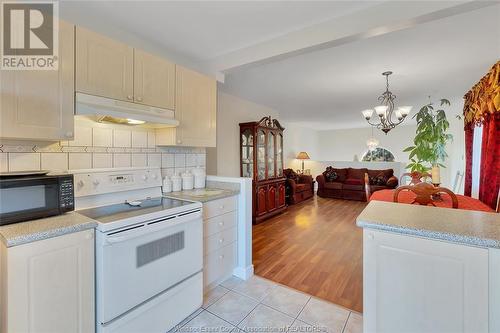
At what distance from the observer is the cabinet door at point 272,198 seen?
472cm

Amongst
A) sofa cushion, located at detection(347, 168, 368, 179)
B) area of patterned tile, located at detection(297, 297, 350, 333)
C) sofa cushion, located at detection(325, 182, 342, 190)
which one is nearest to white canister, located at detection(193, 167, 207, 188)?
area of patterned tile, located at detection(297, 297, 350, 333)

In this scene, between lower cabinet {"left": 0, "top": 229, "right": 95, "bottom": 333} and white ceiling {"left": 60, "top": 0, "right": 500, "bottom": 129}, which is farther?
white ceiling {"left": 60, "top": 0, "right": 500, "bottom": 129}

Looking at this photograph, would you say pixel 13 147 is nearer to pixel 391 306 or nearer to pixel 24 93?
pixel 24 93

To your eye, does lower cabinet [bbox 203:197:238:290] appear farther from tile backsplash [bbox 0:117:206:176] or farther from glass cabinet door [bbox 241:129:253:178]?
glass cabinet door [bbox 241:129:253:178]

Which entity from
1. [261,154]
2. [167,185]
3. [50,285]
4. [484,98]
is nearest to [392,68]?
[484,98]

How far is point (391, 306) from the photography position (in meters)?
1.16

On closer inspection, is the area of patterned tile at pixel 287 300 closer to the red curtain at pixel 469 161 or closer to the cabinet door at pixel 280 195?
the cabinet door at pixel 280 195

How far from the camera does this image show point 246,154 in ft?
14.9

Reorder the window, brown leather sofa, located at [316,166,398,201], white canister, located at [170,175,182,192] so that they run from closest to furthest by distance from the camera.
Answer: white canister, located at [170,175,182,192] < brown leather sofa, located at [316,166,398,201] < the window

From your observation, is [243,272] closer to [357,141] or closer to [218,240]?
[218,240]

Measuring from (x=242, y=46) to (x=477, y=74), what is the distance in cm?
322

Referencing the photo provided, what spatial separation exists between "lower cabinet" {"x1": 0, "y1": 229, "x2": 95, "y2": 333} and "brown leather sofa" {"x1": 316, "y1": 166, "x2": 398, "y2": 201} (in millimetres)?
6606

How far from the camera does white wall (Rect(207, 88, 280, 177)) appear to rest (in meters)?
3.97

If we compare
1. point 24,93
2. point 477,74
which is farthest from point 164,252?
point 477,74
